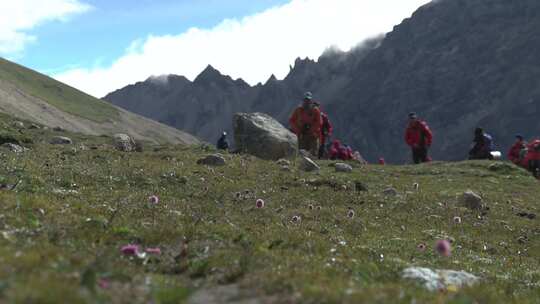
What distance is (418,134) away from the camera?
41594 mm

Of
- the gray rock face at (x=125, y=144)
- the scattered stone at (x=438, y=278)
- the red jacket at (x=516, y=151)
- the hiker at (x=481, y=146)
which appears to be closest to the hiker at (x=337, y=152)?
the hiker at (x=481, y=146)

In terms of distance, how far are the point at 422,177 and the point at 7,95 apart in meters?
169

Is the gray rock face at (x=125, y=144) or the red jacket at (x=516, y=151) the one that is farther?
the red jacket at (x=516, y=151)

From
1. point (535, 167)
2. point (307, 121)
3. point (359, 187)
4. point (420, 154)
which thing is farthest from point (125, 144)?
point (535, 167)

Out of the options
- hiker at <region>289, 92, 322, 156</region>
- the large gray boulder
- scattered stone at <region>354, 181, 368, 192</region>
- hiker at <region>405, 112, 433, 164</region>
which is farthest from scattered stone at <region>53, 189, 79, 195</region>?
hiker at <region>405, 112, 433, 164</region>

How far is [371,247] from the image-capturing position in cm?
1350

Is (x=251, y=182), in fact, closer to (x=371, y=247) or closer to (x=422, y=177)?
(x=371, y=247)

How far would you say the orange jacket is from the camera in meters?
40.3

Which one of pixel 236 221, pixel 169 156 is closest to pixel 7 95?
pixel 169 156

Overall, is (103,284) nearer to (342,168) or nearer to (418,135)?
(342,168)

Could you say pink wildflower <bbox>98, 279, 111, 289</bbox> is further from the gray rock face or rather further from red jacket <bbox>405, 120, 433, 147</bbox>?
red jacket <bbox>405, 120, 433, 147</bbox>

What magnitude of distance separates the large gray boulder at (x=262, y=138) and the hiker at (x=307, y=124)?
214 cm

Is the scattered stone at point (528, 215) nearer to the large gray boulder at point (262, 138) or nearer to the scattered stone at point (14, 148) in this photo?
the large gray boulder at point (262, 138)

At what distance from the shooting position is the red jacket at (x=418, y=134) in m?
41.5
